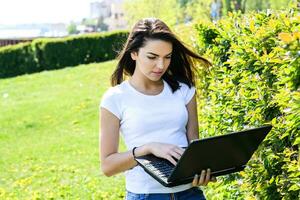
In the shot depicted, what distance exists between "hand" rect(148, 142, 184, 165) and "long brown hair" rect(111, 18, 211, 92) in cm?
40

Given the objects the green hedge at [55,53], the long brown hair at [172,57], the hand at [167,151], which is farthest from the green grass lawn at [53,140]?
the green hedge at [55,53]

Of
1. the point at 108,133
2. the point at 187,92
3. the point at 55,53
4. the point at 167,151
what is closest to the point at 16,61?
the point at 55,53

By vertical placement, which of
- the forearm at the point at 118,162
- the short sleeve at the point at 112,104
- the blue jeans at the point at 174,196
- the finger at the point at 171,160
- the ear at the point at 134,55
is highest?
the ear at the point at 134,55

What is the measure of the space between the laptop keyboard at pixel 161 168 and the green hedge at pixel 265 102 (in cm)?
48

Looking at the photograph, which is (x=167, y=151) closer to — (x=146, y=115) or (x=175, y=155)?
(x=175, y=155)

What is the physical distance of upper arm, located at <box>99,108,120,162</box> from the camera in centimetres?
247

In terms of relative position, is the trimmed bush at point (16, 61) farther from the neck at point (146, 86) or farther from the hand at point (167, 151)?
the hand at point (167, 151)

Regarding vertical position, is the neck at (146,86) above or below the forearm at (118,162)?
above

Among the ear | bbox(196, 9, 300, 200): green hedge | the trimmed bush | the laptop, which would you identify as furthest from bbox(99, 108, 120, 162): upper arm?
the trimmed bush

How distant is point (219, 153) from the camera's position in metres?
2.17

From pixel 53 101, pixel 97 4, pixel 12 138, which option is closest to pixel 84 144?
pixel 12 138

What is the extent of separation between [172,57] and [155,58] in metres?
0.27

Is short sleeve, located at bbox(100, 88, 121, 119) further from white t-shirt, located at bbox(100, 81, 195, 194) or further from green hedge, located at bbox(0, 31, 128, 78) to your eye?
green hedge, located at bbox(0, 31, 128, 78)

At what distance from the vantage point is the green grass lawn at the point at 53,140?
5.89 metres
